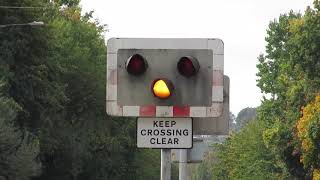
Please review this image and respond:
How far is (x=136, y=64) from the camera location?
276 inches

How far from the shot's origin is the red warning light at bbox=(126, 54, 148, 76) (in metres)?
7.00

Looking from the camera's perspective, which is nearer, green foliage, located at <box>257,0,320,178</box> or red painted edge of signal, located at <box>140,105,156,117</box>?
red painted edge of signal, located at <box>140,105,156,117</box>

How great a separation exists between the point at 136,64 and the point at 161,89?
0.29 metres

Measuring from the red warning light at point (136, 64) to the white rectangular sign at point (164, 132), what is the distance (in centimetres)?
41

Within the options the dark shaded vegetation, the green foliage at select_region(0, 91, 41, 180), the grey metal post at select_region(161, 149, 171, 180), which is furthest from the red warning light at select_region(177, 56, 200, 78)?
A: the dark shaded vegetation

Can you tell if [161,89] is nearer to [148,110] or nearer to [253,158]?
[148,110]

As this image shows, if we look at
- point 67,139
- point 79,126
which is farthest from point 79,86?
point 67,139

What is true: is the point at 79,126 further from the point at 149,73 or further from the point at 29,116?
the point at 149,73

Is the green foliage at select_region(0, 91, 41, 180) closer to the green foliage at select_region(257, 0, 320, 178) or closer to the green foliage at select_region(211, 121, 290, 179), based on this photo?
the green foliage at select_region(257, 0, 320, 178)

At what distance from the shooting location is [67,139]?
45.8 m

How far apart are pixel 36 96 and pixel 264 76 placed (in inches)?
1363

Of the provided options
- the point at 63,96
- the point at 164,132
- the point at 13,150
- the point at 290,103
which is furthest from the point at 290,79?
the point at 164,132

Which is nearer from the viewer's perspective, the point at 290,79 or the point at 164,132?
the point at 164,132

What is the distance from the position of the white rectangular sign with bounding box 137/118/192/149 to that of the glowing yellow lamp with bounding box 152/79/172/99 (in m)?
0.24
